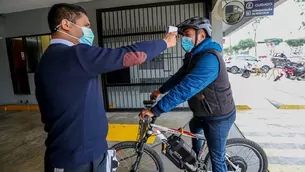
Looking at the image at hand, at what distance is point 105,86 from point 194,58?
456 cm

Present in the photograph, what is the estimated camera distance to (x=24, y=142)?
4.18 m

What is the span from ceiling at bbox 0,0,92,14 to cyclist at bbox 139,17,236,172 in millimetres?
4921

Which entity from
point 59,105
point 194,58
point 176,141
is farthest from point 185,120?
point 59,105

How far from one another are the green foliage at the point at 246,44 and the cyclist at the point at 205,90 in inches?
1382

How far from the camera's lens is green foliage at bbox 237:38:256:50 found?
34.6 metres

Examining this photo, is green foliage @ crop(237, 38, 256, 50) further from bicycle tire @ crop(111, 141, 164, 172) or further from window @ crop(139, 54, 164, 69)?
bicycle tire @ crop(111, 141, 164, 172)

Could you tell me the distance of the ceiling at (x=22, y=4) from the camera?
5704mm

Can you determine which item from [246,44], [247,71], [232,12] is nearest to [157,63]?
[232,12]

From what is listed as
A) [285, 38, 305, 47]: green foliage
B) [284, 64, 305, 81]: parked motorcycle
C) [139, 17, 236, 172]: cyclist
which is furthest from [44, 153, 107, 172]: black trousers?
[285, 38, 305, 47]: green foliage

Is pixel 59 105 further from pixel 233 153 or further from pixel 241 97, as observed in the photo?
pixel 241 97

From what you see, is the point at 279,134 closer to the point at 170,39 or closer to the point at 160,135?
the point at 160,135

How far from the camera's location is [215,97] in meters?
1.84

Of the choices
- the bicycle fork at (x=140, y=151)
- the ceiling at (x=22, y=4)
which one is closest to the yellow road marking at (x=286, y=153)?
the bicycle fork at (x=140, y=151)

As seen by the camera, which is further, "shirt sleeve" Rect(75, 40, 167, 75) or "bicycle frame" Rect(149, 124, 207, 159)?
"bicycle frame" Rect(149, 124, 207, 159)
